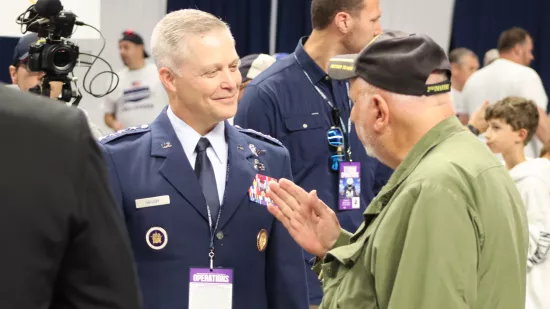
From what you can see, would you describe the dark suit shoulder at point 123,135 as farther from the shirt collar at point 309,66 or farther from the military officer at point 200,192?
the shirt collar at point 309,66

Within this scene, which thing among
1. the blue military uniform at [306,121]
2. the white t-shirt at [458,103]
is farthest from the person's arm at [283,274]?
the white t-shirt at [458,103]

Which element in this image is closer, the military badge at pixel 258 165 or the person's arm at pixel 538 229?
the military badge at pixel 258 165

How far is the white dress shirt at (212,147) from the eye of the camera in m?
2.49

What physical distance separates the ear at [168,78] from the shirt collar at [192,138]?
79mm

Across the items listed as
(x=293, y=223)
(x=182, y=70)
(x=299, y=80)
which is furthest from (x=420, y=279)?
(x=299, y=80)

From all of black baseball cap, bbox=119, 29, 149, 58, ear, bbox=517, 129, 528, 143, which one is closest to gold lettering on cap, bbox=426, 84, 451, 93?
ear, bbox=517, 129, 528, 143

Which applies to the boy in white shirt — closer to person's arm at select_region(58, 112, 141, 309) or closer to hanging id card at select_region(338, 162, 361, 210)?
hanging id card at select_region(338, 162, 361, 210)

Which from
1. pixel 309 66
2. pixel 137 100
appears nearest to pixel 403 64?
pixel 309 66

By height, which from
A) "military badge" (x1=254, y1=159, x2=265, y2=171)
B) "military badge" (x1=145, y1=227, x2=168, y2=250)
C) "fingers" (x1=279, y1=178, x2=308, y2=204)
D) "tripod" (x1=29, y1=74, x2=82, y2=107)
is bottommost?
"military badge" (x1=145, y1=227, x2=168, y2=250)

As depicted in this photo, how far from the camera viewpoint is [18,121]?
115cm

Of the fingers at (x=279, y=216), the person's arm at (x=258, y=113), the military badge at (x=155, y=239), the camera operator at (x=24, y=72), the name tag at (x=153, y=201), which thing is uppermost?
the camera operator at (x=24, y=72)

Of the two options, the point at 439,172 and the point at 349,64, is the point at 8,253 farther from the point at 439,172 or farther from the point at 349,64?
the point at 349,64

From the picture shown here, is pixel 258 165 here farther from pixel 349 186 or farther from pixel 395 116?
pixel 349 186

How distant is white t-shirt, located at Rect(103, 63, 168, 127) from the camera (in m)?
7.56
